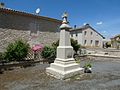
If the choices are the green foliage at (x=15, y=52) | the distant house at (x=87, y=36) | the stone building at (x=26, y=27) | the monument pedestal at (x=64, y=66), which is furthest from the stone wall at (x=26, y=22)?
the distant house at (x=87, y=36)

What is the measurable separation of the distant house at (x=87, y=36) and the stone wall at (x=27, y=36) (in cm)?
2131

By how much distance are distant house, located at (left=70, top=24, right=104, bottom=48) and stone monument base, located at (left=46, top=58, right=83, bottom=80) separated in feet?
104

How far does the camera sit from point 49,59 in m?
14.8

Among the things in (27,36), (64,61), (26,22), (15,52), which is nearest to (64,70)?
(64,61)

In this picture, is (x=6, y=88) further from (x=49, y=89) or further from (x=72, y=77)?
(x=72, y=77)

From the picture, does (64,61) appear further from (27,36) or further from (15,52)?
(27,36)

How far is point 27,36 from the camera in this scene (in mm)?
16656

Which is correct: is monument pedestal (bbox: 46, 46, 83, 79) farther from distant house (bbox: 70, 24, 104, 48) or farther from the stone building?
distant house (bbox: 70, 24, 104, 48)

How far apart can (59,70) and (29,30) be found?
9.65 metres

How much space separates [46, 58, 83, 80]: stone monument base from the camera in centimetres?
816

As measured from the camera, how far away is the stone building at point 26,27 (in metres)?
14.8

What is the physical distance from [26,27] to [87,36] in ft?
88.9

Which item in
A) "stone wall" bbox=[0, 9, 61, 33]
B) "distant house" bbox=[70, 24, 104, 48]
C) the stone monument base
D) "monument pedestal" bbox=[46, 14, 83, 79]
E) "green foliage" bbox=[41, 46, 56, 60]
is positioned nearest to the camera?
the stone monument base

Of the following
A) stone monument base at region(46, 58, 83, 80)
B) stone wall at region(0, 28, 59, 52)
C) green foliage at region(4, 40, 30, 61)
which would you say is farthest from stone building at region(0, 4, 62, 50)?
stone monument base at region(46, 58, 83, 80)
